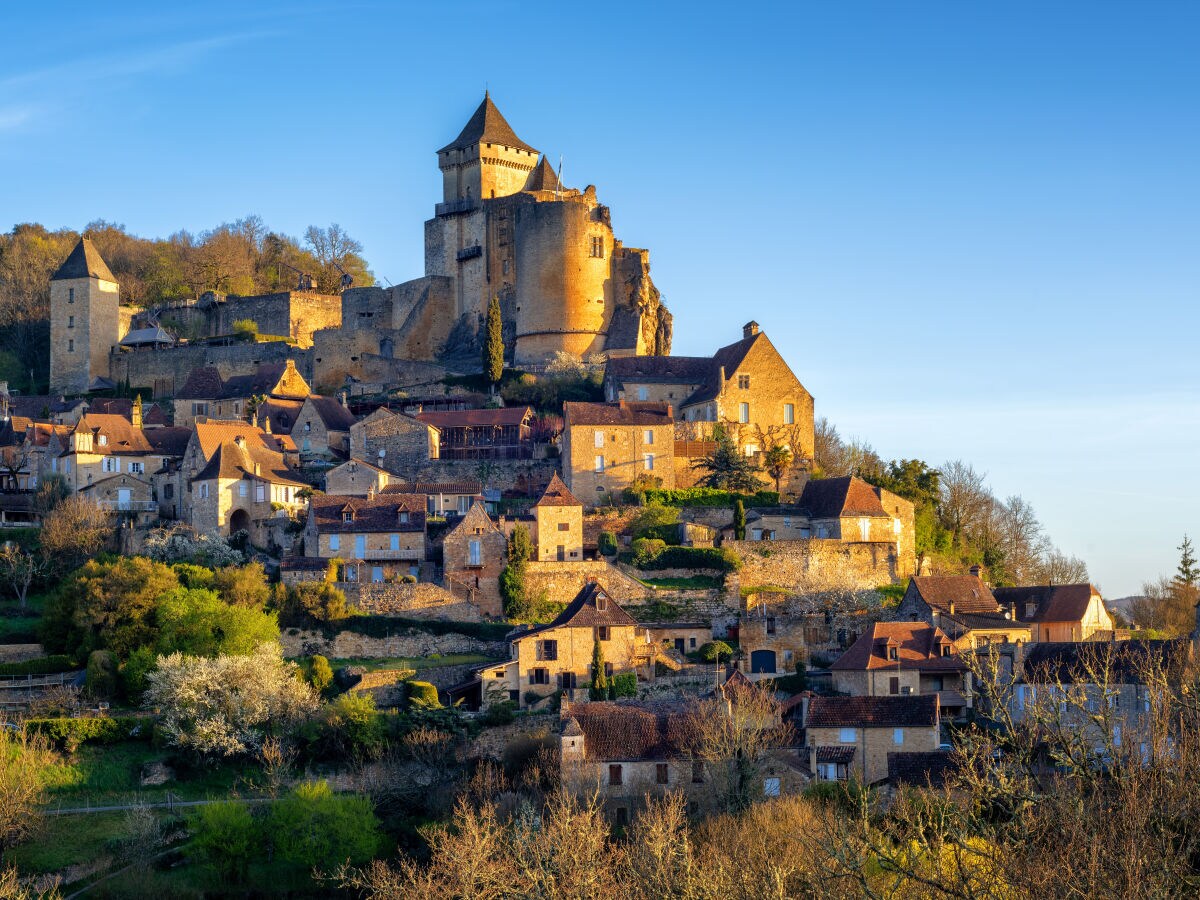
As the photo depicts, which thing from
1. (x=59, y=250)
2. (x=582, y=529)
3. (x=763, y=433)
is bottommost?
(x=582, y=529)

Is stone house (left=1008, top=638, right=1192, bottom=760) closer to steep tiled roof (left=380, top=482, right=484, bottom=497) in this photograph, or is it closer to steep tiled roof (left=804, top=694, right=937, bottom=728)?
steep tiled roof (left=804, top=694, right=937, bottom=728)

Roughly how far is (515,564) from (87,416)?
23.2 m

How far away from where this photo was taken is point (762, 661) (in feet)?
169

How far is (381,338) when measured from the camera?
276 ft

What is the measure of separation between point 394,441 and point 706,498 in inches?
541

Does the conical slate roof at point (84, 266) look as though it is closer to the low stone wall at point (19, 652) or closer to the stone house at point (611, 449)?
the stone house at point (611, 449)

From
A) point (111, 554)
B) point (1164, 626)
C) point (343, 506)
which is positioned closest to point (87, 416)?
point (111, 554)

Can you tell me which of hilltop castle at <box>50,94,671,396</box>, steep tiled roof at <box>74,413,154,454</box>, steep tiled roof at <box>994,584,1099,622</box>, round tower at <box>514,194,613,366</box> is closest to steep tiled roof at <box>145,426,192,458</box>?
steep tiled roof at <box>74,413,154,454</box>

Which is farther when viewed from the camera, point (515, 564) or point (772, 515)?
point (772, 515)

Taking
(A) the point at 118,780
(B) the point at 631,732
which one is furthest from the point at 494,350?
(A) the point at 118,780

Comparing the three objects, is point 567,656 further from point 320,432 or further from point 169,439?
point 169,439

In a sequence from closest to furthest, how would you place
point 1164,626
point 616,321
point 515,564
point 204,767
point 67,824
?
1. point 67,824
2. point 204,767
3. point 515,564
4. point 1164,626
5. point 616,321

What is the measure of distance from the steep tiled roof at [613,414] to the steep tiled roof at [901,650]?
1693 cm

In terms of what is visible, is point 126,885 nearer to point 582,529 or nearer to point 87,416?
point 582,529
